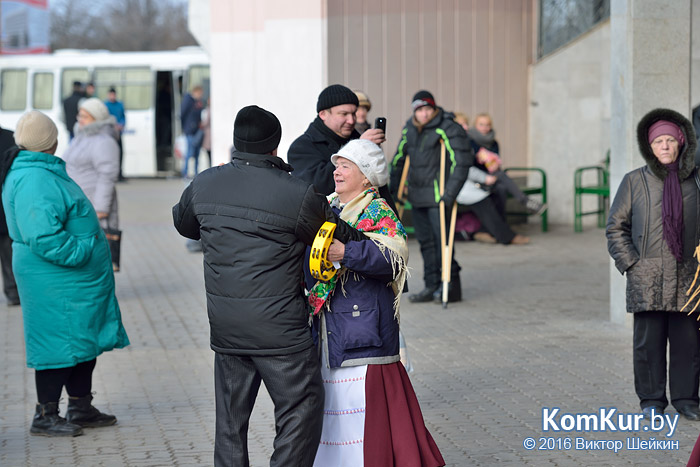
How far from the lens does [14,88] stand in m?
30.2

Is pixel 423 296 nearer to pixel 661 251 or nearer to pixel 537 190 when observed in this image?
pixel 661 251

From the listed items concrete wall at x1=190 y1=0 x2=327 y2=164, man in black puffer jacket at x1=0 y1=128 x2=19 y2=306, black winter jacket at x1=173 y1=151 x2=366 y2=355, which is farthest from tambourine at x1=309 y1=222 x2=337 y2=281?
concrete wall at x1=190 y1=0 x2=327 y2=164

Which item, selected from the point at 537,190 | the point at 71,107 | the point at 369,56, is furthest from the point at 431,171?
the point at 71,107

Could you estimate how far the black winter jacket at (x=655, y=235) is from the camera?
6129 millimetres

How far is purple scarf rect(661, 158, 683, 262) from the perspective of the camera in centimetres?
608

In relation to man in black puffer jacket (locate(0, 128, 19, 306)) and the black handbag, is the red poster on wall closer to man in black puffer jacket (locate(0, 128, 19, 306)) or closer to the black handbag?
man in black puffer jacket (locate(0, 128, 19, 306))

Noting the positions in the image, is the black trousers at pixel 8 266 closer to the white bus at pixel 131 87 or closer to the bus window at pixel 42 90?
the white bus at pixel 131 87

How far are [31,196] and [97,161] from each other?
401cm

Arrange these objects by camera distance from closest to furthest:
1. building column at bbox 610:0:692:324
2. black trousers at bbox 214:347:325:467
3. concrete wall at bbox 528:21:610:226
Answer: black trousers at bbox 214:347:325:467, building column at bbox 610:0:692:324, concrete wall at bbox 528:21:610:226

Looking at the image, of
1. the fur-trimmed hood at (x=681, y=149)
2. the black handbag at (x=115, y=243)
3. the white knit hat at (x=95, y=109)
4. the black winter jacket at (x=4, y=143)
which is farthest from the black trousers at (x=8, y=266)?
the fur-trimmed hood at (x=681, y=149)

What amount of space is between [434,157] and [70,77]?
21.8m

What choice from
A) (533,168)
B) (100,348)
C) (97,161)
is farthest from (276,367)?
(533,168)

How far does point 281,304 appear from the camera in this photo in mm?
4324

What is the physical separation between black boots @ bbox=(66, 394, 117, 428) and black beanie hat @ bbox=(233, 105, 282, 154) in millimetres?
2490
